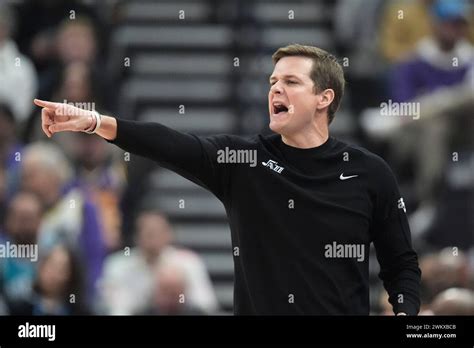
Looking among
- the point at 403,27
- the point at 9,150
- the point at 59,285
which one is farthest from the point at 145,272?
the point at 403,27

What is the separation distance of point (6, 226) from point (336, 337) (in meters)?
3.51

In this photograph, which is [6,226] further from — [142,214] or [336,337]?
[336,337]

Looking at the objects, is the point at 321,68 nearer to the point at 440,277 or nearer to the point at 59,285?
the point at 440,277

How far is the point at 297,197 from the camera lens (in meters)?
3.80

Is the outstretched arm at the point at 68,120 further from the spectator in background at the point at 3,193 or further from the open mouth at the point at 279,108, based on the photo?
the spectator in background at the point at 3,193

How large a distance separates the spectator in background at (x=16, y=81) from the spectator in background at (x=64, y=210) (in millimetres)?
448

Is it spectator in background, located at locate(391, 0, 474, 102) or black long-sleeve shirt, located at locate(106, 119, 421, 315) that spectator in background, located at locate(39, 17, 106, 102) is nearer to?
spectator in background, located at locate(391, 0, 474, 102)

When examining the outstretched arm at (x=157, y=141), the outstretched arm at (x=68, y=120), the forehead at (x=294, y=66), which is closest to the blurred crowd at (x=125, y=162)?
the forehead at (x=294, y=66)

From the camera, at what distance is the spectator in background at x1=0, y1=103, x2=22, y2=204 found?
7258mm

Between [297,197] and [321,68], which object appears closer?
[297,197]

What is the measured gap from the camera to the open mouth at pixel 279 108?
12.8 ft

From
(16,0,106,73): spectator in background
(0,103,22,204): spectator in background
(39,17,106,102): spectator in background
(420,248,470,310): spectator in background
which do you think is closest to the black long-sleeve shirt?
(420,248,470,310): spectator in background

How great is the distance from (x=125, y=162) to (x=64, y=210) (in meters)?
0.65

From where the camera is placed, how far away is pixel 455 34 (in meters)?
8.06
